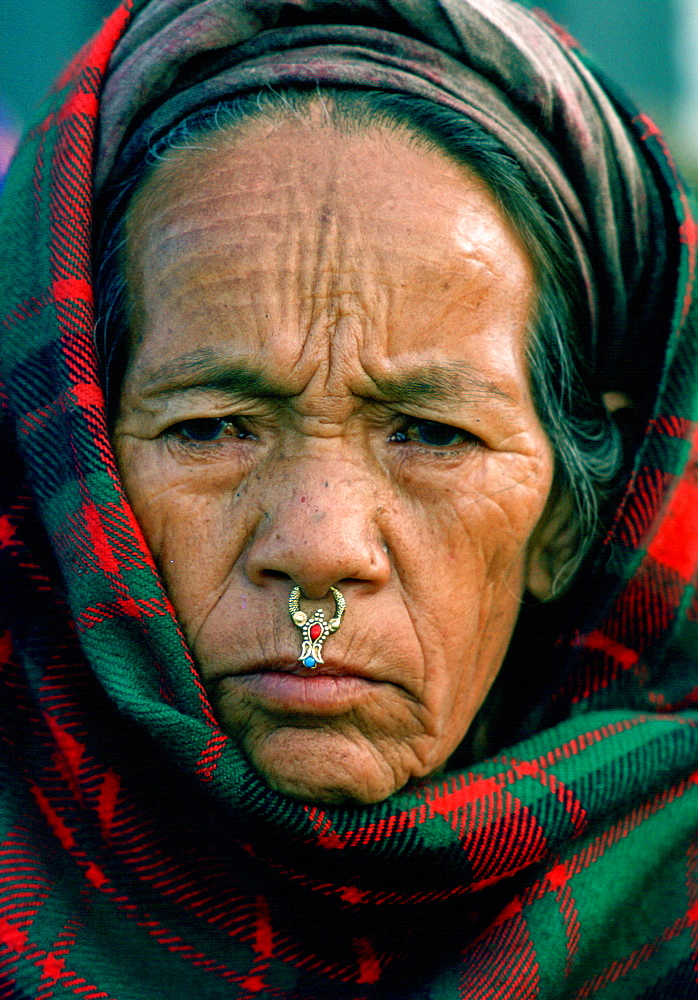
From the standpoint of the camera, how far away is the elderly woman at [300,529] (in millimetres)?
1732

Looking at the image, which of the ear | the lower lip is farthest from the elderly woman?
the ear

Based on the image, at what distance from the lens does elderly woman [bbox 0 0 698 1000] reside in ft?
5.68

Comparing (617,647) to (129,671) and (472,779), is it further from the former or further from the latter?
(129,671)

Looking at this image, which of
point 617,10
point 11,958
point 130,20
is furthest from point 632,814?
point 617,10

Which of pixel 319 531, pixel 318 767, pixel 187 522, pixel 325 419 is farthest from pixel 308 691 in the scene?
pixel 325 419

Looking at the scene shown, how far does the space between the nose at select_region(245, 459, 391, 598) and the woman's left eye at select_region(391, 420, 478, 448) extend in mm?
145

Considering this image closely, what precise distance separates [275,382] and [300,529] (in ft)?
1.01

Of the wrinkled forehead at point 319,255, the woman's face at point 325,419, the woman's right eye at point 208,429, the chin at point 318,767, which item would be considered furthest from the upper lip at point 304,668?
the wrinkled forehead at point 319,255

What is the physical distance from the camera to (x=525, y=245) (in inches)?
77.1

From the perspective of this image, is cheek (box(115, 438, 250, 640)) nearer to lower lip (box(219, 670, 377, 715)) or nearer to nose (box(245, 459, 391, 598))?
nose (box(245, 459, 391, 598))

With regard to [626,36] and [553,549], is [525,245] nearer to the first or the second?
[553,549]

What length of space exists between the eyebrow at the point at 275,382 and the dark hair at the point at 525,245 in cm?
18

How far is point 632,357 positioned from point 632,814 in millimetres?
1063

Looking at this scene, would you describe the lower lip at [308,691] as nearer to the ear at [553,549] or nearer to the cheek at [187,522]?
the cheek at [187,522]
